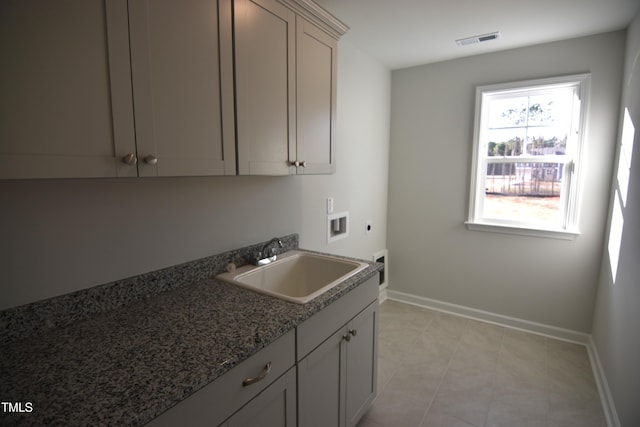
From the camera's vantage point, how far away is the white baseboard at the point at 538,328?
6.50 feet

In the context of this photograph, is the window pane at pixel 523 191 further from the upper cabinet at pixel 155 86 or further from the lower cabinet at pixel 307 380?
the upper cabinet at pixel 155 86

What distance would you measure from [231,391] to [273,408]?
10.0 inches

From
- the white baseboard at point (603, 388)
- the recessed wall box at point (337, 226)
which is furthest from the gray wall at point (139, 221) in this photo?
the white baseboard at point (603, 388)

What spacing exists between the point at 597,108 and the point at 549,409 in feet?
7.19

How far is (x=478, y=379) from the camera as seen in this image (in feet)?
7.53

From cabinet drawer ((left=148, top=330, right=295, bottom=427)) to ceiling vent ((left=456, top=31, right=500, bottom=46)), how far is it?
2.61 metres

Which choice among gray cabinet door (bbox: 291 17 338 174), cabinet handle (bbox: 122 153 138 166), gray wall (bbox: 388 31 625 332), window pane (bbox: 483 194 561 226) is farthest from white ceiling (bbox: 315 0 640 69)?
cabinet handle (bbox: 122 153 138 166)

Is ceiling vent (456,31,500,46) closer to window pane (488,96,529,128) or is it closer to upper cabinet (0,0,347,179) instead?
window pane (488,96,529,128)

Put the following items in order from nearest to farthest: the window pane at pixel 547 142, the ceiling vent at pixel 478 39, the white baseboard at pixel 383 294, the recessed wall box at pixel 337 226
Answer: the ceiling vent at pixel 478 39 → the recessed wall box at pixel 337 226 → the window pane at pixel 547 142 → the white baseboard at pixel 383 294

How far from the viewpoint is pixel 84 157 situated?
0.90 metres

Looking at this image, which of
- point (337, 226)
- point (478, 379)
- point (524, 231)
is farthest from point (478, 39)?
point (478, 379)

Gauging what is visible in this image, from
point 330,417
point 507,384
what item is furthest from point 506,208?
point 330,417

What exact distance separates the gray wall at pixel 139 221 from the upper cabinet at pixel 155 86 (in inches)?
13.3

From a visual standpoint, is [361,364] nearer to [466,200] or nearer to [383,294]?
[383,294]
